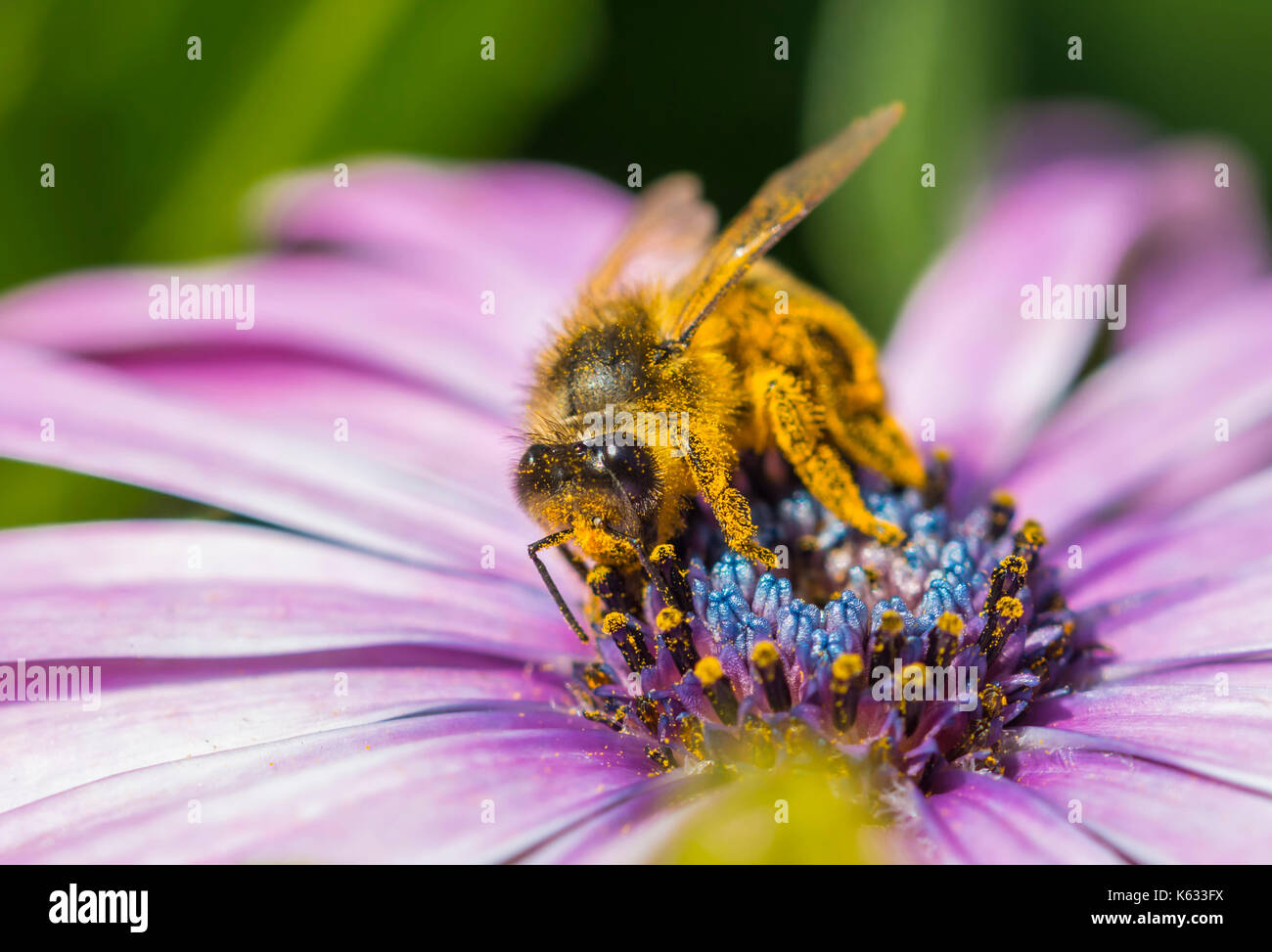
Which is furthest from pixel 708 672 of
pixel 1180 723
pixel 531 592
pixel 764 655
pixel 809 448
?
pixel 1180 723

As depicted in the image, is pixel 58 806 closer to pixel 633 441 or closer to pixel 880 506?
pixel 633 441

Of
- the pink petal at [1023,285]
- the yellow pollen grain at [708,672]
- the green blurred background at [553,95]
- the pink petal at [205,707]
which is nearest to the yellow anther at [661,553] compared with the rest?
the yellow pollen grain at [708,672]

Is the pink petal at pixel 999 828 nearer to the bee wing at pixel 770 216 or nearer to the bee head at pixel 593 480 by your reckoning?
the bee head at pixel 593 480

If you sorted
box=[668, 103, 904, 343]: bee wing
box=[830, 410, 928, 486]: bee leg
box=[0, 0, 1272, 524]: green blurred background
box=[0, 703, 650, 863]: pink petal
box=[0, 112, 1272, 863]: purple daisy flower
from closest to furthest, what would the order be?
box=[0, 703, 650, 863]: pink petal < box=[0, 112, 1272, 863]: purple daisy flower < box=[668, 103, 904, 343]: bee wing < box=[830, 410, 928, 486]: bee leg < box=[0, 0, 1272, 524]: green blurred background

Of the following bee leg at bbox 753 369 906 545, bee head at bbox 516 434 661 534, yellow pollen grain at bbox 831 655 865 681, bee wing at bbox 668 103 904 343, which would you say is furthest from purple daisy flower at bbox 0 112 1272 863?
bee wing at bbox 668 103 904 343

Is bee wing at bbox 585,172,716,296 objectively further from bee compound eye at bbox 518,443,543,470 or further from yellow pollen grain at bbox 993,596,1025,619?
yellow pollen grain at bbox 993,596,1025,619

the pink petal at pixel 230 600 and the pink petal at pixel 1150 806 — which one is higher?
the pink petal at pixel 230 600

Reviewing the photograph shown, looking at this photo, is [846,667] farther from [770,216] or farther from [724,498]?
[770,216]

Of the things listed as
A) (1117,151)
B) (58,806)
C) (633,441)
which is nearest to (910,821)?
(633,441)

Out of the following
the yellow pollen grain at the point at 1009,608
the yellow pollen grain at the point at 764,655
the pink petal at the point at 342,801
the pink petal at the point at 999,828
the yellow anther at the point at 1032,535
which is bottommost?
the pink petal at the point at 999,828
